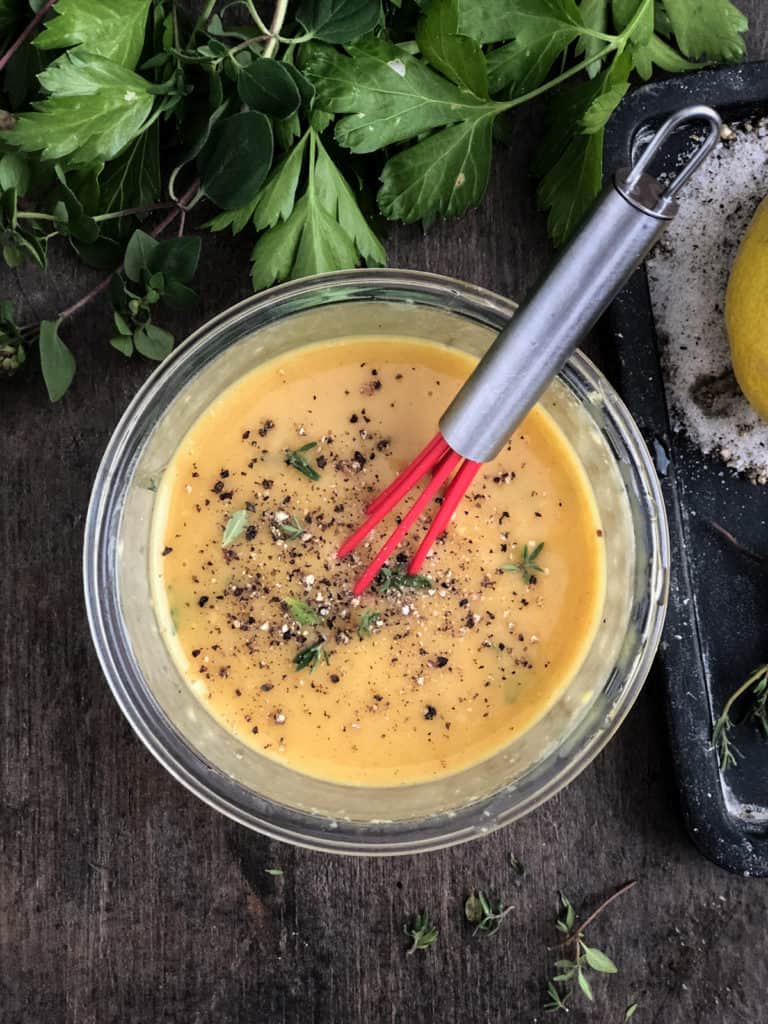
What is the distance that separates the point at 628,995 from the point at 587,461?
2.18 ft

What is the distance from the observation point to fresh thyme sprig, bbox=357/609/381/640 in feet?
3.62

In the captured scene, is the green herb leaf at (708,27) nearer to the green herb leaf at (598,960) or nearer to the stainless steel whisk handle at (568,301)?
the stainless steel whisk handle at (568,301)

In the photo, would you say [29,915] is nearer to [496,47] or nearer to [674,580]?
[674,580]

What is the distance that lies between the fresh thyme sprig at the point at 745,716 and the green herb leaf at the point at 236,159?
784 millimetres

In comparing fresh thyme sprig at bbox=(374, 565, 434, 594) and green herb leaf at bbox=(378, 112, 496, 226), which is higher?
green herb leaf at bbox=(378, 112, 496, 226)

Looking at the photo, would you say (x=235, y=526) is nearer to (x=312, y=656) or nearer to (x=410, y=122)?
(x=312, y=656)

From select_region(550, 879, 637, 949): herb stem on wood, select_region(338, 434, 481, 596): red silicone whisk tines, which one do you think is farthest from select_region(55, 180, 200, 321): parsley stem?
select_region(550, 879, 637, 949): herb stem on wood

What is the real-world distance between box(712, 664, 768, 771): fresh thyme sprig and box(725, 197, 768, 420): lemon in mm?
309

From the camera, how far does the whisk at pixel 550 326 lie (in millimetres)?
802

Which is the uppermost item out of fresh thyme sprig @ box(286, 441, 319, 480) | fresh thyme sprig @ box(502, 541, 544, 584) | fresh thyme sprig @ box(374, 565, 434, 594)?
fresh thyme sprig @ box(502, 541, 544, 584)

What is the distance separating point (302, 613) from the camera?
43.6 inches

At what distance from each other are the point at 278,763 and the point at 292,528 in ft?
0.89

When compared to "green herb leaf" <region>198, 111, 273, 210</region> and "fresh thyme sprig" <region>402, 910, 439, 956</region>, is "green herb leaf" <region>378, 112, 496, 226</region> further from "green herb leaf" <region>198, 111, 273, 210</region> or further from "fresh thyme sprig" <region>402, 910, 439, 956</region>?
"fresh thyme sprig" <region>402, 910, 439, 956</region>

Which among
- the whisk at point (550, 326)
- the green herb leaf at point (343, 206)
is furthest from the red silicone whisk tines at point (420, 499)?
the green herb leaf at point (343, 206)
